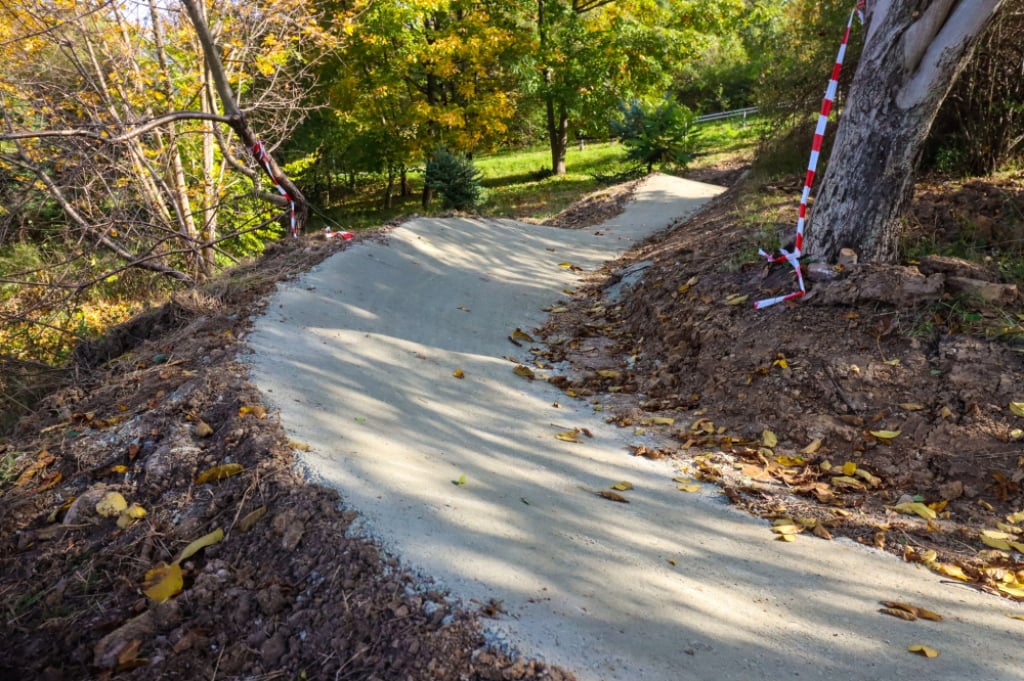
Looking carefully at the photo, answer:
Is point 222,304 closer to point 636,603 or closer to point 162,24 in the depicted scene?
point 636,603

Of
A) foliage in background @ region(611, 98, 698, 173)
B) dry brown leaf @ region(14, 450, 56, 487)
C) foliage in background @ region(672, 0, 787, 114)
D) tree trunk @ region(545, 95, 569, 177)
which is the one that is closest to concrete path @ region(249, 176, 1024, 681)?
dry brown leaf @ region(14, 450, 56, 487)

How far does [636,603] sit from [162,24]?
12.4 metres

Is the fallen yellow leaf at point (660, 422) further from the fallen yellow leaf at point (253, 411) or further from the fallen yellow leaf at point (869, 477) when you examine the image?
the fallen yellow leaf at point (253, 411)

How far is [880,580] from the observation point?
3.10 meters

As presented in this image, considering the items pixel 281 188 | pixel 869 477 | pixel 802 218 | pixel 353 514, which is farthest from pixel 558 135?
pixel 353 514

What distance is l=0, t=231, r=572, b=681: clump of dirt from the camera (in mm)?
2398

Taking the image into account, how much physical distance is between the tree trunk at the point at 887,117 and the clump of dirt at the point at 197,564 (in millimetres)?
4634

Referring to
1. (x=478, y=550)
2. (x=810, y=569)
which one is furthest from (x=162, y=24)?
(x=810, y=569)

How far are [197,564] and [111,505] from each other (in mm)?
740

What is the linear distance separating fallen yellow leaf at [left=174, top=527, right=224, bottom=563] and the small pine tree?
14.7m

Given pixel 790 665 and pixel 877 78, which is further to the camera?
pixel 877 78

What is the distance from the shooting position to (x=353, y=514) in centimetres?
304

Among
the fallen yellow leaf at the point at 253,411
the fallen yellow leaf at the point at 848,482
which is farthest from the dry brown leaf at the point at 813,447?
the fallen yellow leaf at the point at 253,411

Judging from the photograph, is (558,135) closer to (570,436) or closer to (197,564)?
(570,436)
